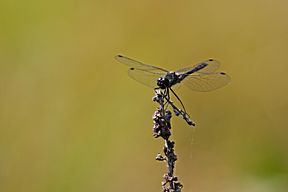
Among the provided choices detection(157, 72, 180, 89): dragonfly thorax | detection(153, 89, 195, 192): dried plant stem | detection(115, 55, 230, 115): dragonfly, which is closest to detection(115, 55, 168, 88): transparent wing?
detection(115, 55, 230, 115): dragonfly

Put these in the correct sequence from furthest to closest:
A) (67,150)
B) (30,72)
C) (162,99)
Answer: (30,72)
(67,150)
(162,99)

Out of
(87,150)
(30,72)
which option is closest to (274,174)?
(87,150)

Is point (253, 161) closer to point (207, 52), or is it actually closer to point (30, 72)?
point (207, 52)

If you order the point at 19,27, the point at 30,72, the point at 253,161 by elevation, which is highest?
the point at 19,27

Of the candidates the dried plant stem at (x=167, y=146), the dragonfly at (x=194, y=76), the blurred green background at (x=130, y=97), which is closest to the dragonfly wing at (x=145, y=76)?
the dragonfly at (x=194, y=76)

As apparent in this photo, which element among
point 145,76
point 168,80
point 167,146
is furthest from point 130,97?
point 167,146

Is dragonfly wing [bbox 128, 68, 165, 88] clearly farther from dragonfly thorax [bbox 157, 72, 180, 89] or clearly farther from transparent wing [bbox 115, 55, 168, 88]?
dragonfly thorax [bbox 157, 72, 180, 89]
